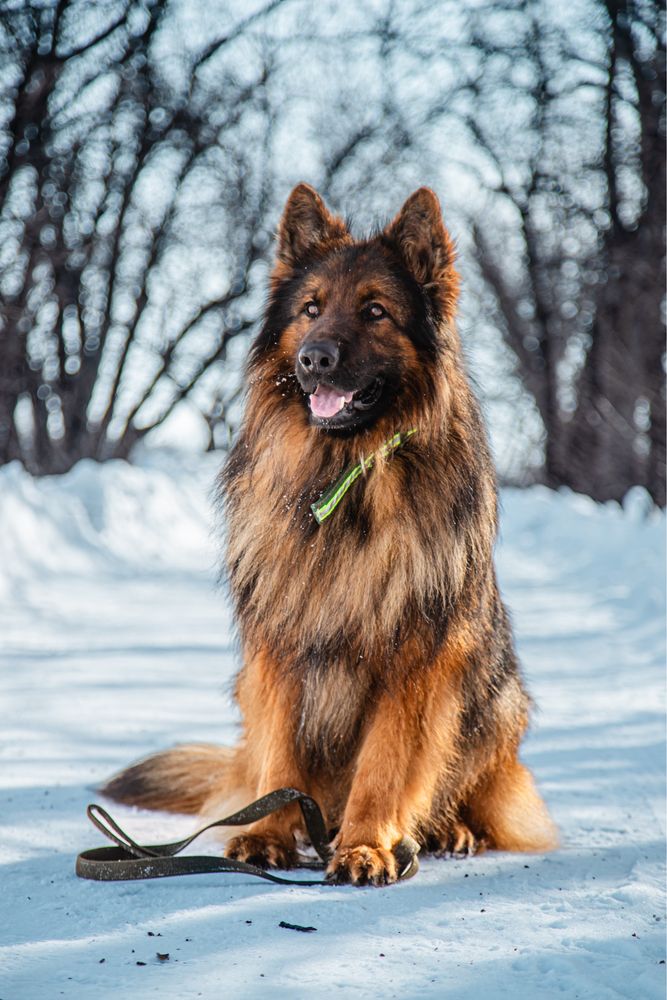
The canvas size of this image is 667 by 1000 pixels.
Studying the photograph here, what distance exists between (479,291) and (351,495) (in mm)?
27731

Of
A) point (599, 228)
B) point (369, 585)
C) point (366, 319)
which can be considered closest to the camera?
point (369, 585)

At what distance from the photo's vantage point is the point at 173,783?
3.54m

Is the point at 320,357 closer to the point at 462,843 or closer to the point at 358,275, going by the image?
the point at 358,275

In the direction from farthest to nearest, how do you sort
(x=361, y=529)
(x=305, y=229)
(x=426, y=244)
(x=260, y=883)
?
(x=305, y=229)
(x=426, y=244)
(x=361, y=529)
(x=260, y=883)

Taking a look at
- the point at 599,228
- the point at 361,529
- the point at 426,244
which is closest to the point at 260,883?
the point at 361,529

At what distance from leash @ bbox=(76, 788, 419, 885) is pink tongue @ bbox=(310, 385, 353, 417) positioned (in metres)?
1.30

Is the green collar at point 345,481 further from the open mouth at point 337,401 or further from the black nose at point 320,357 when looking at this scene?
the black nose at point 320,357

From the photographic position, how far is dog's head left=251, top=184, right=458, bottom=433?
3164 mm

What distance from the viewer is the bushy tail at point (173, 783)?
3.51 metres

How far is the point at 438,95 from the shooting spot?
20.0 metres

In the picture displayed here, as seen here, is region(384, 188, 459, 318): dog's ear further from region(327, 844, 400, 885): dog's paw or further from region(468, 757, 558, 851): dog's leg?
region(327, 844, 400, 885): dog's paw

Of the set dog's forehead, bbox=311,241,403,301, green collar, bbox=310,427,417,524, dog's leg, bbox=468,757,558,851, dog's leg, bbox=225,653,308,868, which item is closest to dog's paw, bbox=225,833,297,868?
dog's leg, bbox=225,653,308,868

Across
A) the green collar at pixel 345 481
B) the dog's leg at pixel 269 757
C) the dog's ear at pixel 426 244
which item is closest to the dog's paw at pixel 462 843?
the dog's leg at pixel 269 757

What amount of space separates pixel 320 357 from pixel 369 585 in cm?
80
